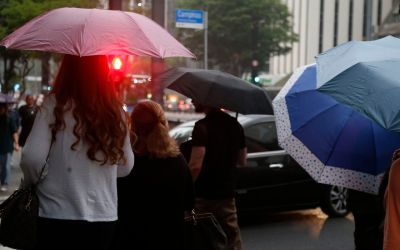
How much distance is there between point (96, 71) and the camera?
3242 millimetres

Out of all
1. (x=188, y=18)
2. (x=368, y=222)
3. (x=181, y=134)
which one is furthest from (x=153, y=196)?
(x=188, y=18)

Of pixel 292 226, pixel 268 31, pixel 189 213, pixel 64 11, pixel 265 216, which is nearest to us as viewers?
pixel 64 11

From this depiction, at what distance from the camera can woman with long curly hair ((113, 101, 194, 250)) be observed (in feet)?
12.7

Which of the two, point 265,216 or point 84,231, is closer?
point 84,231

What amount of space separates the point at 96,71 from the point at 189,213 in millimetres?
1569

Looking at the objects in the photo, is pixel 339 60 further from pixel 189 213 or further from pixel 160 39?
pixel 189 213

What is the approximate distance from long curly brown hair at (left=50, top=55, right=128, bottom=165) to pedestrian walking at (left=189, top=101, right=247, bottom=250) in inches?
89.9

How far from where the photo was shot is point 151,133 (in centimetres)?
401

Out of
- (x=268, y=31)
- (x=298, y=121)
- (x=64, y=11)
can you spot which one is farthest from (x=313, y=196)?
(x=268, y=31)

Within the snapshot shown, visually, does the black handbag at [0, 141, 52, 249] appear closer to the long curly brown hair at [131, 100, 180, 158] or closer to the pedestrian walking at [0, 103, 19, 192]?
the long curly brown hair at [131, 100, 180, 158]

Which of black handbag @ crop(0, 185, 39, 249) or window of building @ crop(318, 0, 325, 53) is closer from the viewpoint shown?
black handbag @ crop(0, 185, 39, 249)

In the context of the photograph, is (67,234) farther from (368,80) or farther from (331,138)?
(331,138)

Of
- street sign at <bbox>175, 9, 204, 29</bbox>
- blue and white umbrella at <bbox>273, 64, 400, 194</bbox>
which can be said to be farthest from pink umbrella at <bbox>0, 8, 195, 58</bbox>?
street sign at <bbox>175, 9, 204, 29</bbox>

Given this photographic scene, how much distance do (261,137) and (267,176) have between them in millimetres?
563
